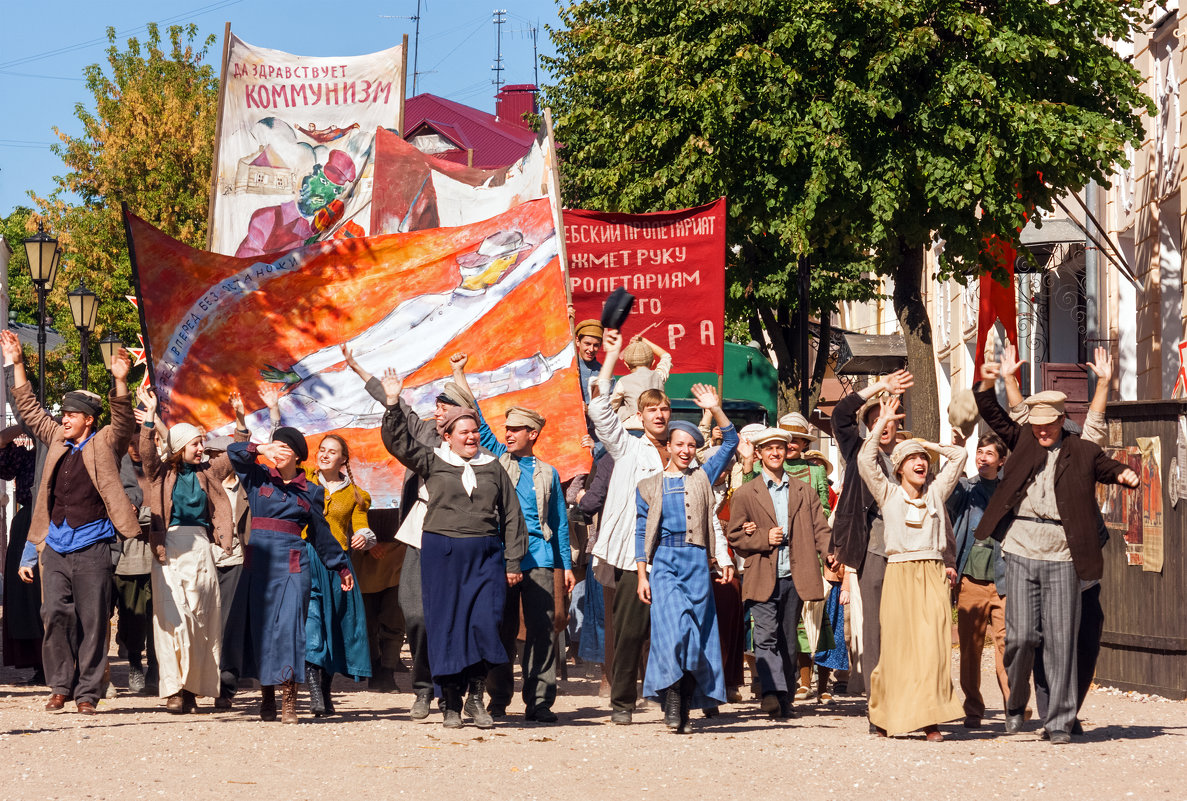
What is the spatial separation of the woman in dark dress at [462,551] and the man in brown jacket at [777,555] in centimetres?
175

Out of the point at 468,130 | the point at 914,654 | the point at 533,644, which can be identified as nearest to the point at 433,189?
the point at 533,644

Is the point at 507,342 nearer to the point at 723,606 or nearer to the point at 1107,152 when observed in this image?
the point at 723,606

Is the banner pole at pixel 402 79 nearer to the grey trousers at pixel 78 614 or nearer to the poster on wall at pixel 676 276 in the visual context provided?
the poster on wall at pixel 676 276

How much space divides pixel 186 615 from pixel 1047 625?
17.4 feet

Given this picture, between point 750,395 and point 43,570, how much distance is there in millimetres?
13817

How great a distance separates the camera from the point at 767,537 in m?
11.7

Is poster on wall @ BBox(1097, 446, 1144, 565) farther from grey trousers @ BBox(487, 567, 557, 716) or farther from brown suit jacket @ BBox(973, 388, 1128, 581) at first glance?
grey trousers @ BBox(487, 567, 557, 716)

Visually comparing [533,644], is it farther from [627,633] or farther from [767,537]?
[767,537]

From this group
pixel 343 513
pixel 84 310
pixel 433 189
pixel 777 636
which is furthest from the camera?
pixel 84 310

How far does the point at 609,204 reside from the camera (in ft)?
83.5

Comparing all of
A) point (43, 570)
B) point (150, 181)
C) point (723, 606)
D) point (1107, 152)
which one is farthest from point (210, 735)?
point (150, 181)

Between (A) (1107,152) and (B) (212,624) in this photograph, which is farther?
(A) (1107,152)

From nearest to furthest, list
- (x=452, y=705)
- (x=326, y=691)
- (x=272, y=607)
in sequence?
(x=452, y=705)
(x=272, y=607)
(x=326, y=691)

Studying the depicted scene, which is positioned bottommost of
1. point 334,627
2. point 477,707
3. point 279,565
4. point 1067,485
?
point 477,707
